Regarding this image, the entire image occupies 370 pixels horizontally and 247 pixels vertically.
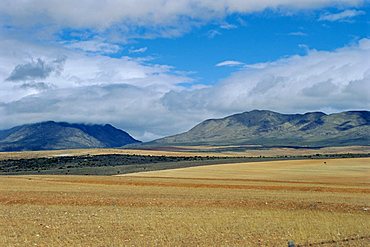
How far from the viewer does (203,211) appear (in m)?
33.3

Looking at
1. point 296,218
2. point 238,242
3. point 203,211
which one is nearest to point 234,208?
point 203,211

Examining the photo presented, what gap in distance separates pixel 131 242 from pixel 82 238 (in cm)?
223

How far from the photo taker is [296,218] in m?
30.4

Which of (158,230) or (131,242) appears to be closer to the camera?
(131,242)

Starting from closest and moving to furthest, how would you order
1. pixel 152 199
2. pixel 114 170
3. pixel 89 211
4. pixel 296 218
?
pixel 296 218 → pixel 89 211 → pixel 152 199 → pixel 114 170

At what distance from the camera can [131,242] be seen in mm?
21875

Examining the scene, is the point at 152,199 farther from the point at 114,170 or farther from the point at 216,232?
the point at 114,170

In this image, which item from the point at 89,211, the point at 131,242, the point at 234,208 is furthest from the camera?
the point at 234,208

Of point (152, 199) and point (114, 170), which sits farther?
point (114, 170)

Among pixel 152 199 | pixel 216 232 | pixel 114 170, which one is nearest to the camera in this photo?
pixel 216 232

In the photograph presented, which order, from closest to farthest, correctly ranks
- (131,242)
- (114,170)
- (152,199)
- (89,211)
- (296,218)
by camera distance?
(131,242), (296,218), (89,211), (152,199), (114,170)

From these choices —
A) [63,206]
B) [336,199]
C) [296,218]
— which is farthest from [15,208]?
[336,199]

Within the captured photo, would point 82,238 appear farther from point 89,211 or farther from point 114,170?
point 114,170

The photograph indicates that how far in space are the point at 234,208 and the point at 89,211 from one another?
30.3ft
